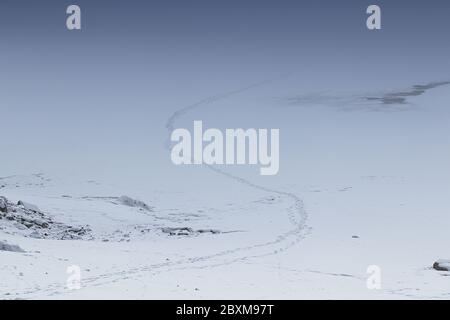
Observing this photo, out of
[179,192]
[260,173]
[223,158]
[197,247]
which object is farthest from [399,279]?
[223,158]

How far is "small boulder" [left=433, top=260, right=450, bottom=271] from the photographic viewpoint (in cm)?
1441

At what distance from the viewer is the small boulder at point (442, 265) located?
14406 millimetres

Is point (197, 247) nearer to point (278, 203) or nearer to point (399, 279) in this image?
point (399, 279)

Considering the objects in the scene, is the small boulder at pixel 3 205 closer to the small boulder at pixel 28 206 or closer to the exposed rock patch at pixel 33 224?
the exposed rock patch at pixel 33 224

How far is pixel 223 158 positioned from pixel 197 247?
1694 cm

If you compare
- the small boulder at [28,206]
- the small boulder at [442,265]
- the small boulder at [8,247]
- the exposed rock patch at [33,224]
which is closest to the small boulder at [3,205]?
the exposed rock patch at [33,224]

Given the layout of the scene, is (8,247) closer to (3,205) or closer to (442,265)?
(3,205)

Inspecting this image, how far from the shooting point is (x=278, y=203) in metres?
25.4

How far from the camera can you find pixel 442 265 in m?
14.5

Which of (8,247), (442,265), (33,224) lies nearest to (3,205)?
(33,224)

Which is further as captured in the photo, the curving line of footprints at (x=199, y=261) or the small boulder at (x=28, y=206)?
the small boulder at (x=28, y=206)

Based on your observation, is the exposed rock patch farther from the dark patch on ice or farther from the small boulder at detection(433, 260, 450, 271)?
the small boulder at detection(433, 260, 450, 271)

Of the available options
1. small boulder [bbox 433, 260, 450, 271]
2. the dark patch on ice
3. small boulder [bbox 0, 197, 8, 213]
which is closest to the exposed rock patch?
small boulder [bbox 0, 197, 8, 213]
